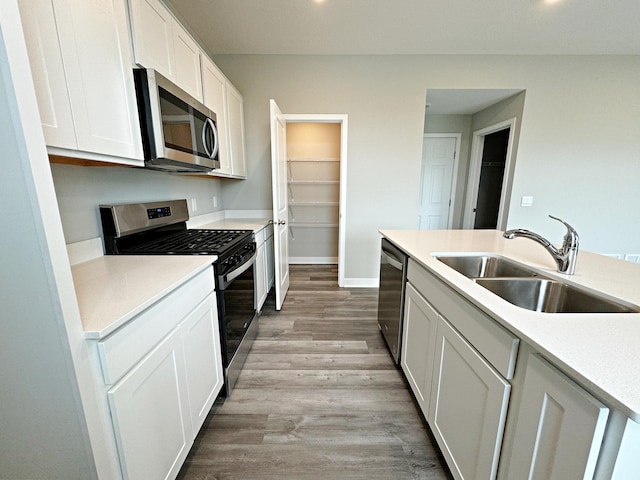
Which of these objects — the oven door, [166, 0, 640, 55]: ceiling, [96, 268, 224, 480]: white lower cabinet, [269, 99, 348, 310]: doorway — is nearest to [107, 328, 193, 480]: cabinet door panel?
[96, 268, 224, 480]: white lower cabinet

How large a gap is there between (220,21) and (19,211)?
8.69 ft

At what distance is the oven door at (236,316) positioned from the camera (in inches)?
59.3

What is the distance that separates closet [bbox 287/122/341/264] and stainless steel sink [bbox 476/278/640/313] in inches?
121

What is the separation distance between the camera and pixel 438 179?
444 centimetres

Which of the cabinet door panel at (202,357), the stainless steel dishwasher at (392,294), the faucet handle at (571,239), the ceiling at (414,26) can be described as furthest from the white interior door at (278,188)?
the faucet handle at (571,239)

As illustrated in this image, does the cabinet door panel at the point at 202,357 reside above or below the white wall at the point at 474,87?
below

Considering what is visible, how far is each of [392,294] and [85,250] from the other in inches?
74.4

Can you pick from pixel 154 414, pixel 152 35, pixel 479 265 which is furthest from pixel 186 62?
pixel 479 265

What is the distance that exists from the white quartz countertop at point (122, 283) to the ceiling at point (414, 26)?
2222 mm

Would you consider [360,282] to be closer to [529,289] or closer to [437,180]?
[529,289]

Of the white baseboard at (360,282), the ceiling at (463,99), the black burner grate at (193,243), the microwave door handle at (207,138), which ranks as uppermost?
the ceiling at (463,99)

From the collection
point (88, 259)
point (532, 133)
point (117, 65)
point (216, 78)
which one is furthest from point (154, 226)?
point (532, 133)

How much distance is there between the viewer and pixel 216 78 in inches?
89.2

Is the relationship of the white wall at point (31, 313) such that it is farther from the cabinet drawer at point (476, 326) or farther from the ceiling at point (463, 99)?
the ceiling at point (463, 99)
